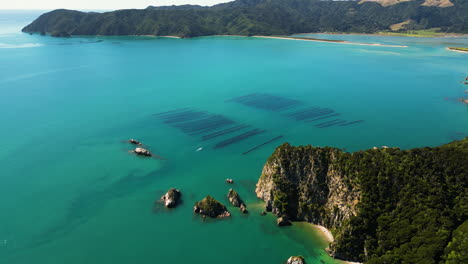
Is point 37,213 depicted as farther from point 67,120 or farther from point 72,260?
point 67,120

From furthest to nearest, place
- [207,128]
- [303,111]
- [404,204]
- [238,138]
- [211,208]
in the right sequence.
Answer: [303,111] < [207,128] < [238,138] < [211,208] < [404,204]

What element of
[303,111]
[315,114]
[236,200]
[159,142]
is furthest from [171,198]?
[303,111]

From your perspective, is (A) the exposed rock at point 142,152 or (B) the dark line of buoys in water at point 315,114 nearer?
(A) the exposed rock at point 142,152

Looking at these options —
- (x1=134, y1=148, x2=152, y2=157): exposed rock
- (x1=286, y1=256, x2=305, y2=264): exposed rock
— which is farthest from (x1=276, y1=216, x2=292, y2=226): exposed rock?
(x1=134, y1=148, x2=152, y2=157): exposed rock

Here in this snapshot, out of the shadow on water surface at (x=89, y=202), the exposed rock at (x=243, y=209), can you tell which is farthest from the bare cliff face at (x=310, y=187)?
A: the shadow on water surface at (x=89, y=202)

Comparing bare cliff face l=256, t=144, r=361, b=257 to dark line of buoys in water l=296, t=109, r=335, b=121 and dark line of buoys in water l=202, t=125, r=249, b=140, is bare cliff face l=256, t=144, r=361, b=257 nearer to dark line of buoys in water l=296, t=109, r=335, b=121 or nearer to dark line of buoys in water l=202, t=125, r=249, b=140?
dark line of buoys in water l=202, t=125, r=249, b=140

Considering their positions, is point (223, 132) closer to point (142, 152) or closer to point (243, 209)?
point (142, 152)

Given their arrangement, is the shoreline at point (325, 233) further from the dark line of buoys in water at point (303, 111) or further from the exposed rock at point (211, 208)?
the dark line of buoys in water at point (303, 111)
